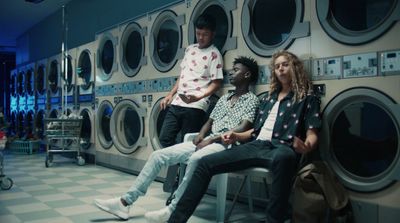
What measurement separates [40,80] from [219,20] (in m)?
5.86

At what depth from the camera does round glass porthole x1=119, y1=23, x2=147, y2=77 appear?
5031 mm

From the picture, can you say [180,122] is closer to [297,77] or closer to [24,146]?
[297,77]

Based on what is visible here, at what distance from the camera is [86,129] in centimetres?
630

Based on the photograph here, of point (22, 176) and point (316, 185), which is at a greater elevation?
point (316, 185)

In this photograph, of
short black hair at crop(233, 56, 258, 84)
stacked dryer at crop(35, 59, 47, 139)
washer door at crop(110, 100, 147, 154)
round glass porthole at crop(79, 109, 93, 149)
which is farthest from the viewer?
stacked dryer at crop(35, 59, 47, 139)

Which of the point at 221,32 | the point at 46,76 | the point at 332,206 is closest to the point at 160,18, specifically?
the point at 221,32

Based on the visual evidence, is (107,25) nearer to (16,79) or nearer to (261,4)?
(261,4)

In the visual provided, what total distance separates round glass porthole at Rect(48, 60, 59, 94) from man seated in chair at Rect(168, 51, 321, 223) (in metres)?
5.72


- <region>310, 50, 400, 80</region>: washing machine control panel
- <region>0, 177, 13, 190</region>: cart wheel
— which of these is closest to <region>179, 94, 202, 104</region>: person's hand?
<region>310, 50, 400, 80</region>: washing machine control panel

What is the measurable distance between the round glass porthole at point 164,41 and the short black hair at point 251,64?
54.1 inches

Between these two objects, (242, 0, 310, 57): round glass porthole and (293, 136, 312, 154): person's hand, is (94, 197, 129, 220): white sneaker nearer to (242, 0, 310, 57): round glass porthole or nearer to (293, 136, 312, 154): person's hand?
(293, 136, 312, 154): person's hand

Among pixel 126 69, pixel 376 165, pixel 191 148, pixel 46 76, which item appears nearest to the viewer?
pixel 376 165

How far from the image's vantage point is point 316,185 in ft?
7.36

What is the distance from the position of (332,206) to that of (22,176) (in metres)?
4.01
